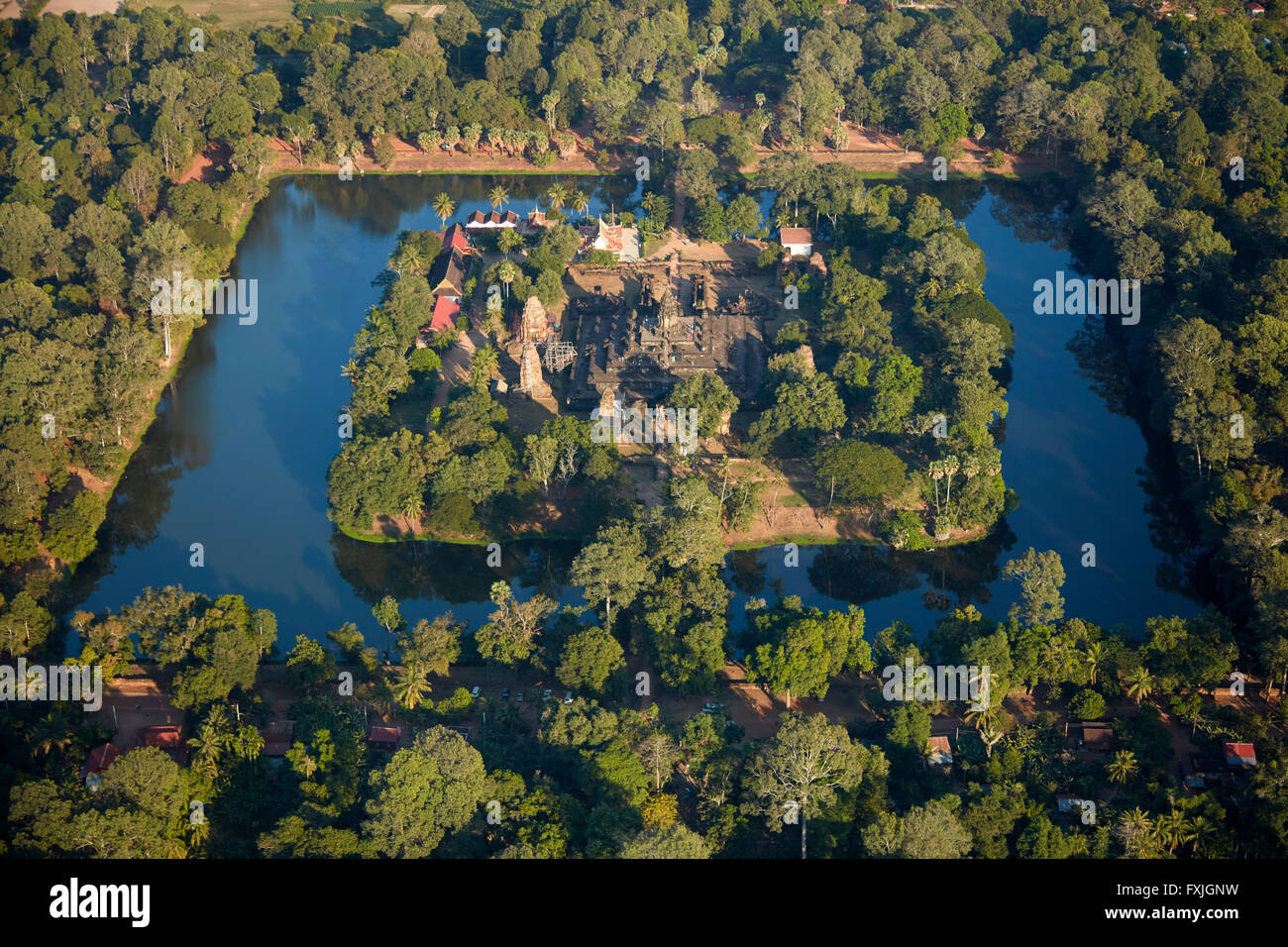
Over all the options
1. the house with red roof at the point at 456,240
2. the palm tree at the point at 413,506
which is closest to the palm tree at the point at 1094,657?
the palm tree at the point at 413,506

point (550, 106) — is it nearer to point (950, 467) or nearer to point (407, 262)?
point (407, 262)

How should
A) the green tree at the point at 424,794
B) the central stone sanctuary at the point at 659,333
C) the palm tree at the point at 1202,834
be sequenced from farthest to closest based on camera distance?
1. the central stone sanctuary at the point at 659,333
2. the palm tree at the point at 1202,834
3. the green tree at the point at 424,794

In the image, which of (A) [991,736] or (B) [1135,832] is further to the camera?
(A) [991,736]

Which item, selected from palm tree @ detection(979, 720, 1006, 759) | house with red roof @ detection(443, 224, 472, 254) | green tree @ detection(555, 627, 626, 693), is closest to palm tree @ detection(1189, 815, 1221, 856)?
palm tree @ detection(979, 720, 1006, 759)

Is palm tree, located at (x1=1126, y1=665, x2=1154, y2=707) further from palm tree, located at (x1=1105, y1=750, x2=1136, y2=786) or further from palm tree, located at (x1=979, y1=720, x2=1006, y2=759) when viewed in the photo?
palm tree, located at (x1=979, y1=720, x2=1006, y2=759)

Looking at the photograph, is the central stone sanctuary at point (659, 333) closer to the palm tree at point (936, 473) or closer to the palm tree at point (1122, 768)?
the palm tree at point (936, 473)

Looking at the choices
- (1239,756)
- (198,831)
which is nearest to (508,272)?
(198,831)
